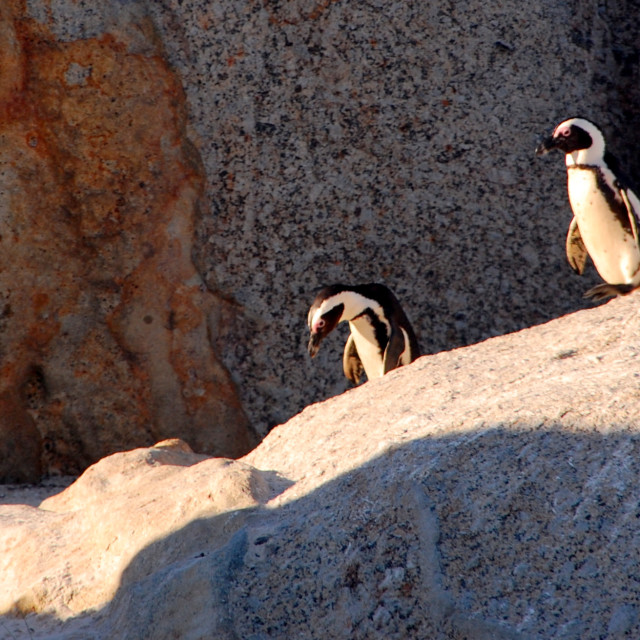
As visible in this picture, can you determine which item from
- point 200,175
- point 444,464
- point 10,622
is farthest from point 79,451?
Result: point 444,464

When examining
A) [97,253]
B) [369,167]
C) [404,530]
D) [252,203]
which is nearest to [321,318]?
[252,203]

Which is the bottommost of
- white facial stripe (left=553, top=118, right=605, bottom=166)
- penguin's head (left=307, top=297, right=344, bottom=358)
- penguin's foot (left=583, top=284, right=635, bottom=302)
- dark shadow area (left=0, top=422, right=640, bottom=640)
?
dark shadow area (left=0, top=422, right=640, bottom=640)

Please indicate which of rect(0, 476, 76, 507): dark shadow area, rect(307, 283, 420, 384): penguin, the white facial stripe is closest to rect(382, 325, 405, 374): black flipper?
rect(307, 283, 420, 384): penguin

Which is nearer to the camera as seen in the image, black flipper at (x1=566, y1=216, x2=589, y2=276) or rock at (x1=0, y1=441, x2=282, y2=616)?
rock at (x1=0, y1=441, x2=282, y2=616)

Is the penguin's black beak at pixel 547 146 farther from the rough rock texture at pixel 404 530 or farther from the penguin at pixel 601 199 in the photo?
the rough rock texture at pixel 404 530

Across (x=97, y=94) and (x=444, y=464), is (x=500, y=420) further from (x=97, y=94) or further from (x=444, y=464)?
(x=97, y=94)

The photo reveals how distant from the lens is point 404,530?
1896 millimetres

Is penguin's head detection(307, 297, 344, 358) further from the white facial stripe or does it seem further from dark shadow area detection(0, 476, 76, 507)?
dark shadow area detection(0, 476, 76, 507)

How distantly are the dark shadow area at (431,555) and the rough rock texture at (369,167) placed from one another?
181 centimetres

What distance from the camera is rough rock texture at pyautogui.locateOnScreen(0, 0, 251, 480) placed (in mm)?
3695

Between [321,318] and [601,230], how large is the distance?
3.66 feet

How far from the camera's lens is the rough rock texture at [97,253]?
370 cm

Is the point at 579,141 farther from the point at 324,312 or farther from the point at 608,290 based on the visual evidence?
the point at 324,312

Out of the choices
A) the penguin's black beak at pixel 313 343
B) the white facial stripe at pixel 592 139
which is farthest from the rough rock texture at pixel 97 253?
the white facial stripe at pixel 592 139
